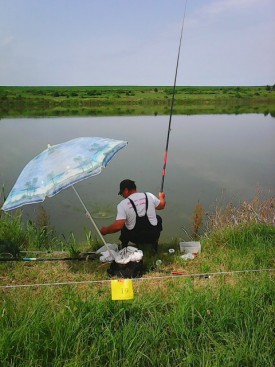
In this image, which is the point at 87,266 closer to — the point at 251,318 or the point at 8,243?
the point at 8,243

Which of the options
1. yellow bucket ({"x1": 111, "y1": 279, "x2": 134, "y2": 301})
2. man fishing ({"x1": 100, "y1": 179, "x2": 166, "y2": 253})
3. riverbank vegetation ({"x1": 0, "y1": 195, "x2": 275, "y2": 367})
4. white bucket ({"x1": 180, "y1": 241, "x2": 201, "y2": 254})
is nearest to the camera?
riverbank vegetation ({"x1": 0, "y1": 195, "x2": 275, "y2": 367})

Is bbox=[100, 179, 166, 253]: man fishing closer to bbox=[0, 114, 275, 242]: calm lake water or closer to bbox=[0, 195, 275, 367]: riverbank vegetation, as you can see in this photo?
bbox=[0, 195, 275, 367]: riverbank vegetation

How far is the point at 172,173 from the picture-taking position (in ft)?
35.8

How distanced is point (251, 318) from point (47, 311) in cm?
159

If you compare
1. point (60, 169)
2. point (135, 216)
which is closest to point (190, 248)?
point (135, 216)

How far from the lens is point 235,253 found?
4.23 m

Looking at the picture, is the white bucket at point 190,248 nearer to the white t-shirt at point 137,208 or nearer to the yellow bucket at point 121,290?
the white t-shirt at point 137,208

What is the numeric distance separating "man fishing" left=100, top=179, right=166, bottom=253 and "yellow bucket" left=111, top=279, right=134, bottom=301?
982mm

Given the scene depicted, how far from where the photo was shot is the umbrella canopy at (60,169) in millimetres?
3189

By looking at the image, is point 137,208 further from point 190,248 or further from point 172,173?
point 172,173

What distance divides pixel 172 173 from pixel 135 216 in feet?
23.1

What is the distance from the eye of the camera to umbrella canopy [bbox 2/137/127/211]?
3189 millimetres

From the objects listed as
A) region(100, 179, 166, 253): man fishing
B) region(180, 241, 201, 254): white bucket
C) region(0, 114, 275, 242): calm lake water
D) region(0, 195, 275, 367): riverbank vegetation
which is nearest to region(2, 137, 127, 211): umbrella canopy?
region(100, 179, 166, 253): man fishing

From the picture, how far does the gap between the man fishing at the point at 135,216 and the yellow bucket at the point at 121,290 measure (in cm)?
98
